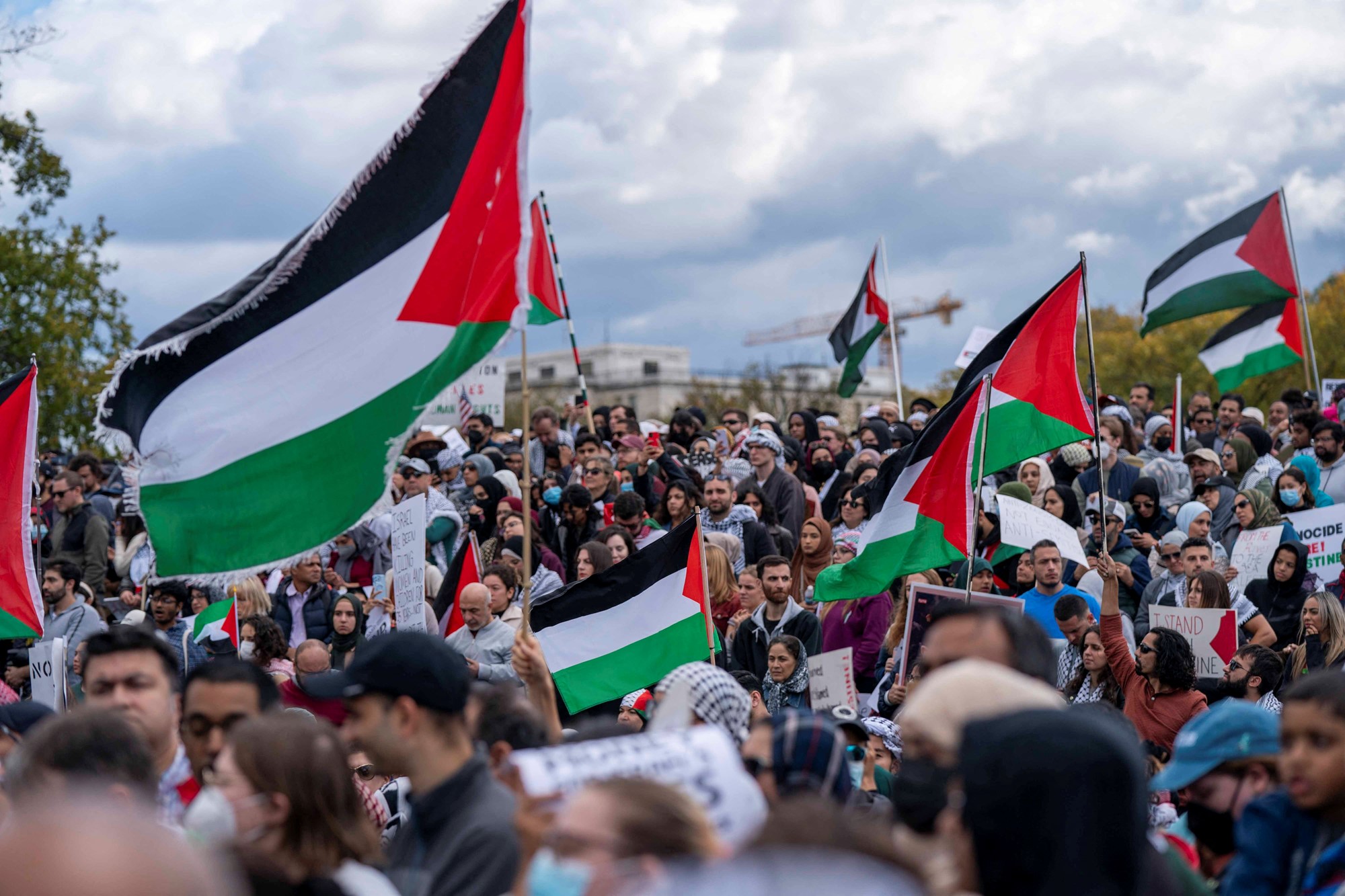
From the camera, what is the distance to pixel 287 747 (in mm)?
4023

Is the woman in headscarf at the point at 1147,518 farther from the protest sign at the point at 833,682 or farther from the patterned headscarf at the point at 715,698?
the patterned headscarf at the point at 715,698

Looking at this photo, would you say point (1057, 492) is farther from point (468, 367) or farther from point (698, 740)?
point (698, 740)

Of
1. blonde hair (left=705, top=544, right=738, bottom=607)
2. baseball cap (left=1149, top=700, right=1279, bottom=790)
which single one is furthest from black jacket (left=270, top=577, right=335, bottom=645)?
baseball cap (left=1149, top=700, right=1279, bottom=790)

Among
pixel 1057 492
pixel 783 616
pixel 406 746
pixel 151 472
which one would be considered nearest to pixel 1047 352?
pixel 783 616

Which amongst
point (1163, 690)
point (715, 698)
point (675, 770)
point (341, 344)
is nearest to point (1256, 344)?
point (1163, 690)

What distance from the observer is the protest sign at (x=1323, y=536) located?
449 inches

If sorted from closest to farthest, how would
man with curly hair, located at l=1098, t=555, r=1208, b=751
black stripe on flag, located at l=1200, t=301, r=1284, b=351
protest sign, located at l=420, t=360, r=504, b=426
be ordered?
man with curly hair, located at l=1098, t=555, r=1208, b=751
black stripe on flag, located at l=1200, t=301, r=1284, b=351
protest sign, located at l=420, t=360, r=504, b=426

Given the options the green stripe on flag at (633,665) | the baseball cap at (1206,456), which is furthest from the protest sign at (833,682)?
the baseball cap at (1206,456)

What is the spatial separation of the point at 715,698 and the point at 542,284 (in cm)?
906

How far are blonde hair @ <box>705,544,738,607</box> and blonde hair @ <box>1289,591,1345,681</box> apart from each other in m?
3.93

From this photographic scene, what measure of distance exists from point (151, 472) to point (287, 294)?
1.00 m

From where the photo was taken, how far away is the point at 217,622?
11375 mm

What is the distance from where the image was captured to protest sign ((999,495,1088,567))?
10.2 metres

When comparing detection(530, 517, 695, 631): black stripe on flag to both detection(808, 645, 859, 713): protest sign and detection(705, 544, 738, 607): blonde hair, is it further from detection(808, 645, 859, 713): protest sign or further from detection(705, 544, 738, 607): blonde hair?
detection(705, 544, 738, 607): blonde hair
